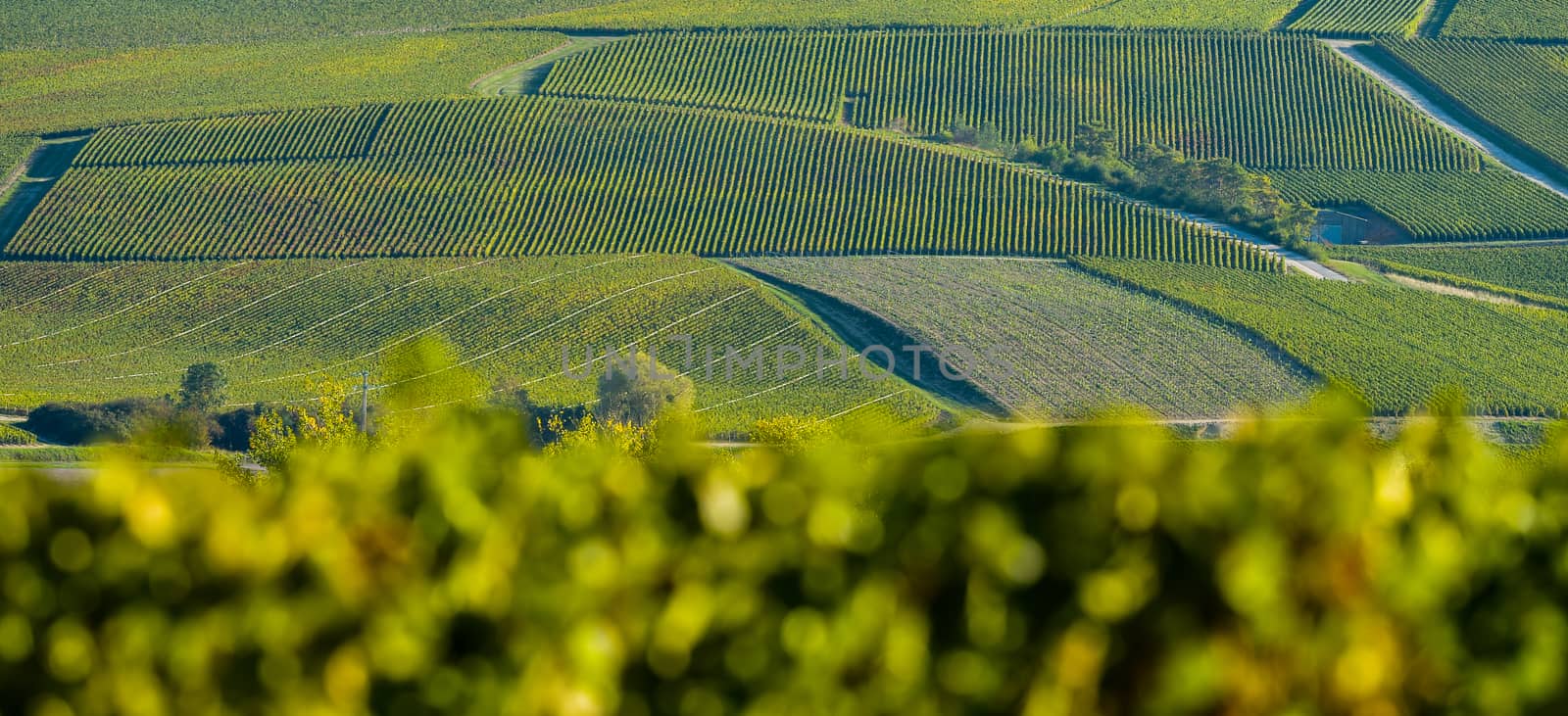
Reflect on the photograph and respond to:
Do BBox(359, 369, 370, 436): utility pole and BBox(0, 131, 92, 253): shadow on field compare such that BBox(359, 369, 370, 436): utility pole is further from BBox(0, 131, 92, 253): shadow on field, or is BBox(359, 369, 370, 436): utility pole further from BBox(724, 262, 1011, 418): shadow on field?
BBox(0, 131, 92, 253): shadow on field

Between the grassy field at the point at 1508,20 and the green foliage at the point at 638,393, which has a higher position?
the grassy field at the point at 1508,20

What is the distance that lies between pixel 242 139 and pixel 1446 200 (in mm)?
66470

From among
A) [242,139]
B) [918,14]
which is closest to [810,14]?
[918,14]

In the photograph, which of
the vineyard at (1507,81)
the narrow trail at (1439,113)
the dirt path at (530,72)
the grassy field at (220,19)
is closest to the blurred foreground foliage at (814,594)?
the narrow trail at (1439,113)

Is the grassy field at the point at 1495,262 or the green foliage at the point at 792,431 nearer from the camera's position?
the green foliage at the point at 792,431

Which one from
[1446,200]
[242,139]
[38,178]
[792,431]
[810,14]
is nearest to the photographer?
[792,431]

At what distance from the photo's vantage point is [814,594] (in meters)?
5.54

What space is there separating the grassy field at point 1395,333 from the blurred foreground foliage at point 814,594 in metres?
53.3

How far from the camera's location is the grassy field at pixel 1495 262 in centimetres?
7481

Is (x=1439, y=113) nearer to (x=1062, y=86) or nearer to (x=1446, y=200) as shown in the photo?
(x=1446, y=200)

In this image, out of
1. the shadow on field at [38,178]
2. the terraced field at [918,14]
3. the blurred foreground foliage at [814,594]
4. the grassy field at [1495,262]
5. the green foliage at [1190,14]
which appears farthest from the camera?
the terraced field at [918,14]

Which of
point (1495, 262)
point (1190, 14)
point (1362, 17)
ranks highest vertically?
point (1190, 14)

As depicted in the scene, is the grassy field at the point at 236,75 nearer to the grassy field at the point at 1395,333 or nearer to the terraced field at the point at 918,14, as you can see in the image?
the terraced field at the point at 918,14

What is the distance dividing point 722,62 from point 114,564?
343 feet
